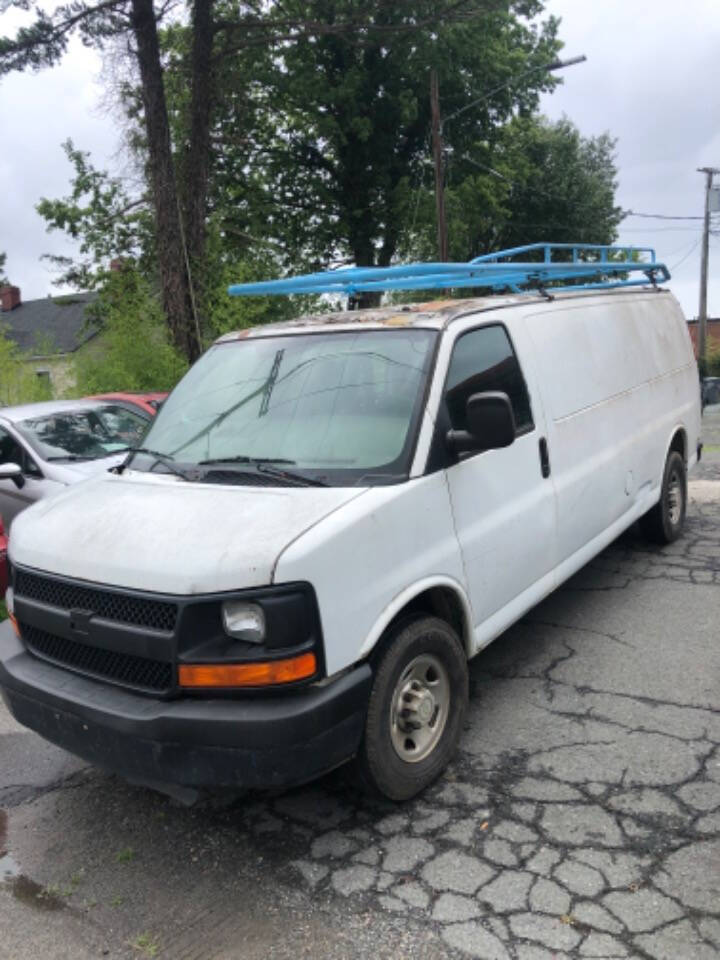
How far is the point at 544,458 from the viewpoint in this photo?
424 cm

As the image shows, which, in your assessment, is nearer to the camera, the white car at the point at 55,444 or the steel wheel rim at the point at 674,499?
the steel wheel rim at the point at 674,499

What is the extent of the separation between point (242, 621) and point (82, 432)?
18.7 feet

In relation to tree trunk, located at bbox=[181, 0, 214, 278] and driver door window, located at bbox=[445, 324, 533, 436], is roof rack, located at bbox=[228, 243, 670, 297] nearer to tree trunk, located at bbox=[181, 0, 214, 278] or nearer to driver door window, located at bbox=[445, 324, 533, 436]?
driver door window, located at bbox=[445, 324, 533, 436]

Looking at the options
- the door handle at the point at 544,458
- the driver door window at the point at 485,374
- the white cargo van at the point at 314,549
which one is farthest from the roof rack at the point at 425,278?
the door handle at the point at 544,458

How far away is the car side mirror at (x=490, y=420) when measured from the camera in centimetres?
332

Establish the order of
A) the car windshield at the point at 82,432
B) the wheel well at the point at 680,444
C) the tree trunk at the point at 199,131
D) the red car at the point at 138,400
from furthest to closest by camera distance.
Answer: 1. the tree trunk at the point at 199,131
2. the red car at the point at 138,400
3. the car windshield at the point at 82,432
4. the wheel well at the point at 680,444

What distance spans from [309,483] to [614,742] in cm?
186

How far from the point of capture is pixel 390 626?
3.18 m

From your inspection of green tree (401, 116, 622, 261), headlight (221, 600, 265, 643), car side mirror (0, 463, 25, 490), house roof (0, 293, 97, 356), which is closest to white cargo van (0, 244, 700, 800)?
headlight (221, 600, 265, 643)

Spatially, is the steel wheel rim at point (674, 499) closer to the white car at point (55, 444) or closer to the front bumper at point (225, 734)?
the front bumper at point (225, 734)

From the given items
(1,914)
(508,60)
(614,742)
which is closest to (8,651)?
(1,914)

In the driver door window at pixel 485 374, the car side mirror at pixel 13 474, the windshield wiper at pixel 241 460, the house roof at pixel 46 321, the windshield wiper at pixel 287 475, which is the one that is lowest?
the car side mirror at pixel 13 474

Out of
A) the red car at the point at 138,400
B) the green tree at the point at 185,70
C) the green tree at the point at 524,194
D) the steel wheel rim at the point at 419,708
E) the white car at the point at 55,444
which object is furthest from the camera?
the green tree at the point at 524,194

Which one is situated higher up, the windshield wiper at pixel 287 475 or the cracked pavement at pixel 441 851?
the windshield wiper at pixel 287 475
